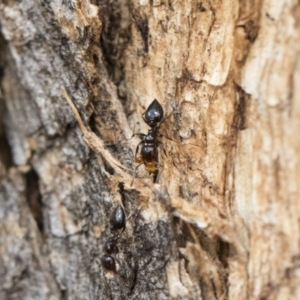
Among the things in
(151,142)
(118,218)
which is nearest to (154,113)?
(151,142)

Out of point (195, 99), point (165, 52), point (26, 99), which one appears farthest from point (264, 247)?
point (26, 99)

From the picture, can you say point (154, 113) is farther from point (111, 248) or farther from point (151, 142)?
point (111, 248)

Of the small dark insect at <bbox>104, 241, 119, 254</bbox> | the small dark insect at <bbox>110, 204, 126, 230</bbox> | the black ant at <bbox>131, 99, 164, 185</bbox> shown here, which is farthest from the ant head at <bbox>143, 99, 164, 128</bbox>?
the small dark insect at <bbox>104, 241, 119, 254</bbox>

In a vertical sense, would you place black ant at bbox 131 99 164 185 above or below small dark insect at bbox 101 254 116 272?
above

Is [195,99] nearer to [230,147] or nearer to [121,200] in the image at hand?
[230,147]

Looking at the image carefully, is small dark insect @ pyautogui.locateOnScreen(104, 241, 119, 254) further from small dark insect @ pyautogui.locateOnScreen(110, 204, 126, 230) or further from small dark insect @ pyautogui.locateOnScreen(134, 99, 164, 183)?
small dark insect @ pyautogui.locateOnScreen(134, 99, 164, 183)

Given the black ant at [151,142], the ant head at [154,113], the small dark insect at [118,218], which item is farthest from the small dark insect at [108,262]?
the ant head at [154,113]
